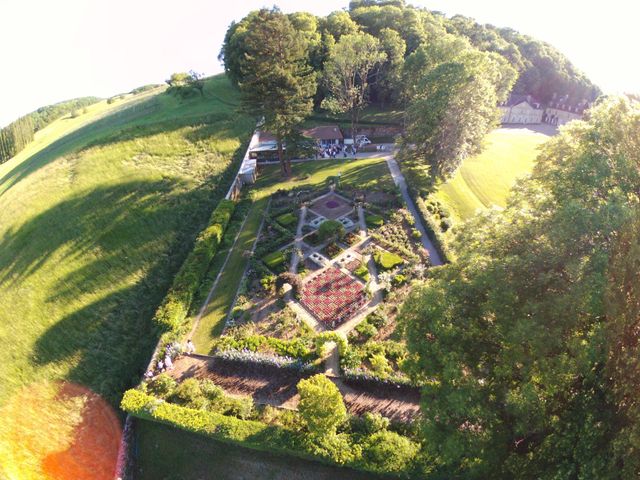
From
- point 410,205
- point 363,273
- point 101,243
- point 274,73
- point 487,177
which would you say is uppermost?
point 274,73

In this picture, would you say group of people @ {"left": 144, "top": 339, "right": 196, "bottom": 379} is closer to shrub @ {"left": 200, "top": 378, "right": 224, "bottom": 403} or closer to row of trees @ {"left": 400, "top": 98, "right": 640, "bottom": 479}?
shrub @ {"left": 200, "top": 378, "right": 224, "bottom": 403}

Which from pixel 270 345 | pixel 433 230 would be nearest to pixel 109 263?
pixel 270 345

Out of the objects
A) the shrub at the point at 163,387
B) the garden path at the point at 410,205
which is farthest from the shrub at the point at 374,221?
the shrub at the point at 163,387

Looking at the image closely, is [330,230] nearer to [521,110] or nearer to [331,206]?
[331,206]

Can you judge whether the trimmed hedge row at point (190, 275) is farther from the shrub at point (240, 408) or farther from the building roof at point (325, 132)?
the building roof at point (325, 132)

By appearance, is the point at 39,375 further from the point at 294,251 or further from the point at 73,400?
the point at 294,251

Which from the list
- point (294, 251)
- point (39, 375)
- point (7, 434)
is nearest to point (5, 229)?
point (39, 375)
